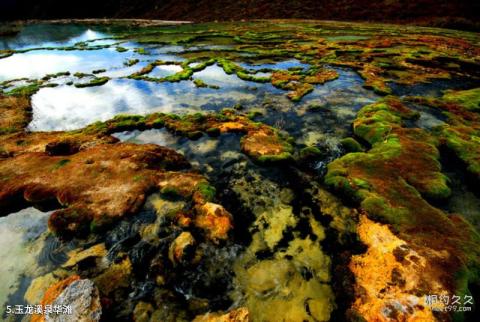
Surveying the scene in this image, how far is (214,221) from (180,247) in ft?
5.90

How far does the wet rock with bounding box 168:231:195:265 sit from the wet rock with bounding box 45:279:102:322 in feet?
8.69

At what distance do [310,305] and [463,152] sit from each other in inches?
533

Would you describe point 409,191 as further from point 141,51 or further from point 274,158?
point 141,51

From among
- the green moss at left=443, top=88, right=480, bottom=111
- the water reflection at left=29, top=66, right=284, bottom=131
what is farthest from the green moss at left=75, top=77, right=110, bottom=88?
the green moss at left=443, top=88, right=480, bottom=111

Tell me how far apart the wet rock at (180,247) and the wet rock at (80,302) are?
2.65 metres

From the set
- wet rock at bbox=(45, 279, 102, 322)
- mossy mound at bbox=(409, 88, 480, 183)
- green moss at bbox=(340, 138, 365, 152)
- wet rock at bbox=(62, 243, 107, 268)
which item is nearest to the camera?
wet rock at bbox=(45, 279, 102, 322)

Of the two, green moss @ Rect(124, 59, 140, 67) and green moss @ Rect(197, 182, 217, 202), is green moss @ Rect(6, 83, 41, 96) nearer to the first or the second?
green moss @ Rect(124, 59, 140, 67)

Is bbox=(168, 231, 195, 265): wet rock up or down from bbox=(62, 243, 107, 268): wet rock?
up

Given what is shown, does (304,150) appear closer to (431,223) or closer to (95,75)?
(431,223)

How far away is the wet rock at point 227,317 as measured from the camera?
818 cm

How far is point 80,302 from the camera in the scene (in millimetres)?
8008

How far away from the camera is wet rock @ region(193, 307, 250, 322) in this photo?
8180 millimetres

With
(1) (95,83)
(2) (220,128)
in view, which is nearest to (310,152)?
(2) (220,128)

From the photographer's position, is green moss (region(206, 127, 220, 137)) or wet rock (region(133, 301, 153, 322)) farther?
green moss (region(206, 127, 220, 137))
